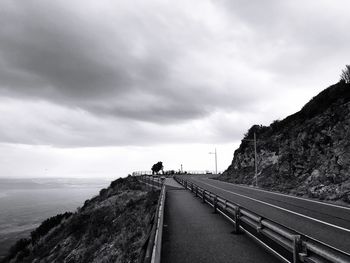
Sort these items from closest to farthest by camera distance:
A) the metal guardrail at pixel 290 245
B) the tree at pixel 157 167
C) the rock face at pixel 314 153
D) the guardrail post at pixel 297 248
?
the metal guardrail at pixel 290 245 < the guardrail post at pixel 297 248 < the rock face at pixel 314 153 < the tree at pixel 157 167

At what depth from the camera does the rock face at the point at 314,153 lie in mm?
25594

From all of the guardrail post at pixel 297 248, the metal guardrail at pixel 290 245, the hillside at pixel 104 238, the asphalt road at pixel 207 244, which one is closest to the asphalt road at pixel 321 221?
the metal guardrail at pixel 290 245

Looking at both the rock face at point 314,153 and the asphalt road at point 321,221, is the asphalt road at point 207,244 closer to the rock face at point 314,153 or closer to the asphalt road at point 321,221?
the asphalt road at point 321,221

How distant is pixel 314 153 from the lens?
3309 centimetres

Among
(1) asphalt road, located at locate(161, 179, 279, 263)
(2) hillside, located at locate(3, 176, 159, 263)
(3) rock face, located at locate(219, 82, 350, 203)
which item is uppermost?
(3) rock face, located at locate(219, 82, 350, 203)

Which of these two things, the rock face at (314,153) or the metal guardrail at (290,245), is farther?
the rock face at (314,153)

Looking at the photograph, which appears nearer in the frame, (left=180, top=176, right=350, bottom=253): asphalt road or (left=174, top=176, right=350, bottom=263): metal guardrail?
(left=174, top=176, right=350, bottom=263): metal guardrail

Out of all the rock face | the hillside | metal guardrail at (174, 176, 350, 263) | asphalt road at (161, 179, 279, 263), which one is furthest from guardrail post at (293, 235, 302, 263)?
the rock face

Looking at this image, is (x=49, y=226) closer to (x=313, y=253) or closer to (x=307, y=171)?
(x=307, y=171)

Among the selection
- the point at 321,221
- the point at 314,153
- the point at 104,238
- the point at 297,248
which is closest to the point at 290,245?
the point at 297,248

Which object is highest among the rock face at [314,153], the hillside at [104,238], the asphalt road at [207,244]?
the rock face at [314,153]

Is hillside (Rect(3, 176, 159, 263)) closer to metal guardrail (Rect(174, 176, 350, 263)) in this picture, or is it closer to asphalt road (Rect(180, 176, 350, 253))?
metal guardrail (Rect(174, 176, 350, 263))

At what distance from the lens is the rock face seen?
25.6m

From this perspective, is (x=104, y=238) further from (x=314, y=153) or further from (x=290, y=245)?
(x=314, y=153)
